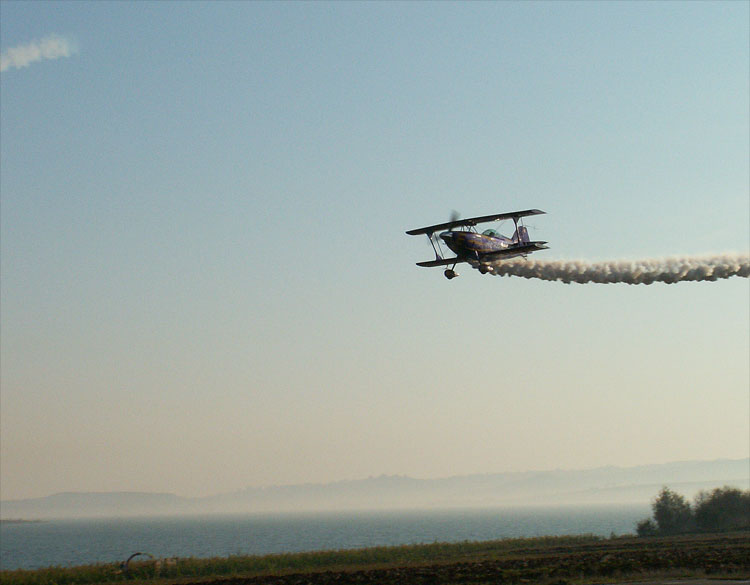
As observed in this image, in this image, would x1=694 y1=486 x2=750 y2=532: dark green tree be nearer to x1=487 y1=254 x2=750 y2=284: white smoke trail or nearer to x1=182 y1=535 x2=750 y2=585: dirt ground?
x1=182 y1=535 x2=750 y2=585: dirt ground

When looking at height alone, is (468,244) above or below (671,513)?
above

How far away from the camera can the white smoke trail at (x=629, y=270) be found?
42594 millimetres

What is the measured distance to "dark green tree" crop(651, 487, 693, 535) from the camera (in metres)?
90.1

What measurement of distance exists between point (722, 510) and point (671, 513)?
5627mm

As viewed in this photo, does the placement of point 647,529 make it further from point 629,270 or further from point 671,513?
point 629,270

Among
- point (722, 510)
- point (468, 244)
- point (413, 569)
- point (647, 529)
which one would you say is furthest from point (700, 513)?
point (468, 244)

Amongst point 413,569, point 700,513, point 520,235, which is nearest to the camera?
point 413,569

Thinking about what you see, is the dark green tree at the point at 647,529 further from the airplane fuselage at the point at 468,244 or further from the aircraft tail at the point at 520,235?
the airplane fuselage at the point at 468,244

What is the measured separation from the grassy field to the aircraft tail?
19.0 m

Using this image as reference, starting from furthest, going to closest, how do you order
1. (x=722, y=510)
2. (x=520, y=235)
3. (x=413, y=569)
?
(x=722, y=510) → (x=520, y=235) → (x=413, y=569)

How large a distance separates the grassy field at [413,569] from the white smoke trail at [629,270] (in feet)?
49.7

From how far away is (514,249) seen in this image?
42.7 m

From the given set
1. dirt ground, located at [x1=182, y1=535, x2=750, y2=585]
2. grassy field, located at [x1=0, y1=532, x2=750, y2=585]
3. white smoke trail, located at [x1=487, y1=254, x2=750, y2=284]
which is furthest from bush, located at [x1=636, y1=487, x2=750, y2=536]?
white smoke trail, located at [x1=487, y1=254, x2=750, y2=284]

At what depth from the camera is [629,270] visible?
43969mm
